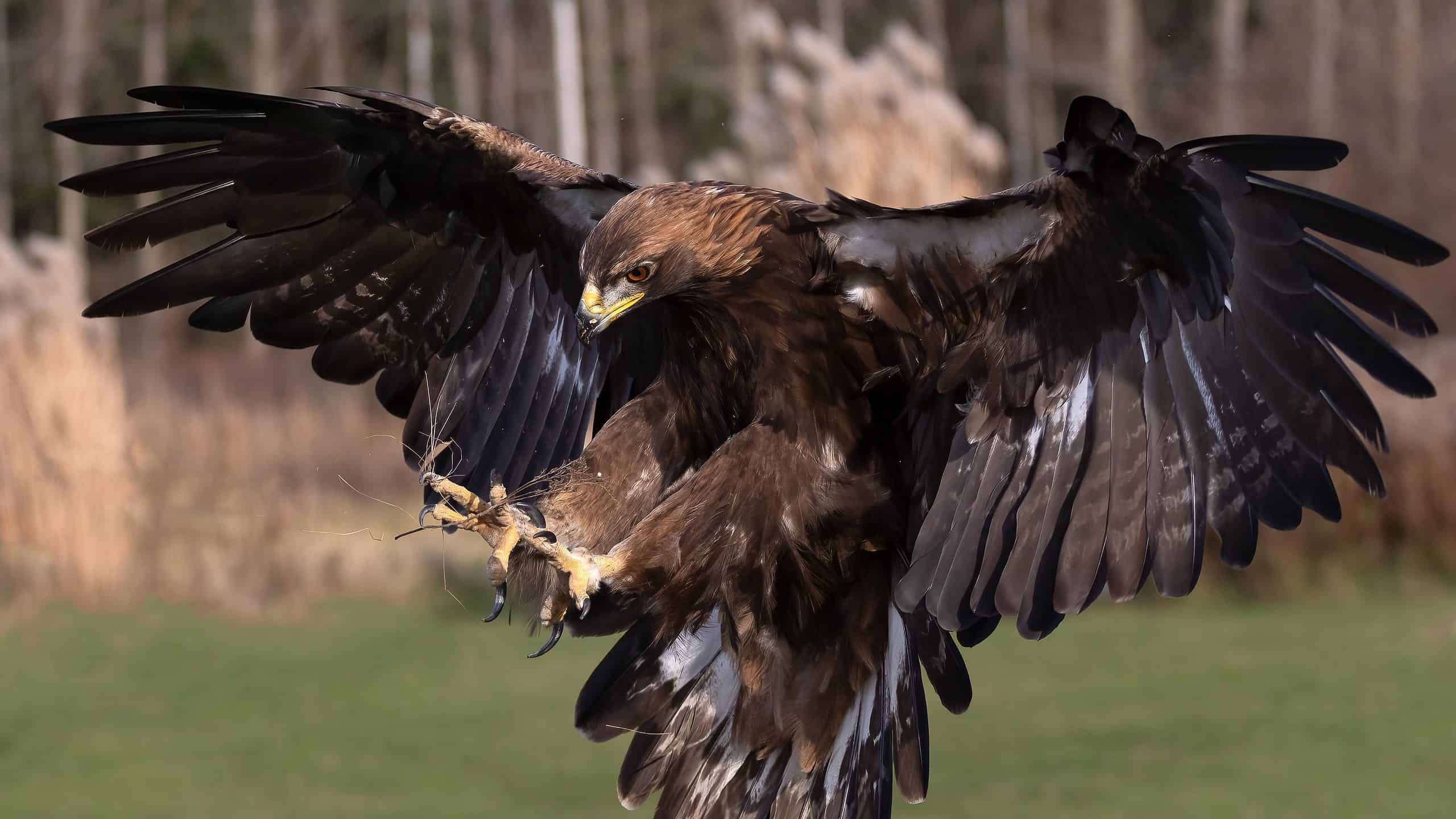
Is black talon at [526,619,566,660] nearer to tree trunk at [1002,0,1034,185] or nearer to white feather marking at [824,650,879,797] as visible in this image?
white feather marking at [824,650,879,797]

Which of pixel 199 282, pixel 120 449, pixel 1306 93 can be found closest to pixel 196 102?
pixel 199 282

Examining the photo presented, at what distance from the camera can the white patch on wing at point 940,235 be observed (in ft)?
10.3

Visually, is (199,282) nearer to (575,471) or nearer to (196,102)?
(196,102)

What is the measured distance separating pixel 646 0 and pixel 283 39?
6174mm

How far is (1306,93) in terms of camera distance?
23.9 m

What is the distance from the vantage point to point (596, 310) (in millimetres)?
3168

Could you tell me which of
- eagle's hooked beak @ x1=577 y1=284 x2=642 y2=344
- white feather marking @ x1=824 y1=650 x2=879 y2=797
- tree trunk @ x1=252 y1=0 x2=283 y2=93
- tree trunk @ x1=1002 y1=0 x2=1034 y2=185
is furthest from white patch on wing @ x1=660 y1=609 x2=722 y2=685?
tree trunk @ x1=1002 y1=0 x2=1034 y2=185

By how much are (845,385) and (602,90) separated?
25307 millimetres

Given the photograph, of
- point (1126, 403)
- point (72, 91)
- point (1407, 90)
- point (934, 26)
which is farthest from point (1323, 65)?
point (1126, 403)

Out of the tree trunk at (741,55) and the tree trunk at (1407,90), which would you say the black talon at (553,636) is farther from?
the tree trunk at (741,55)

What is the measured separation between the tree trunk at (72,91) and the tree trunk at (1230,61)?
650 inches

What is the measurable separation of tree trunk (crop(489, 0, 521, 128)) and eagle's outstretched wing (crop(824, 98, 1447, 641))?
80.9 ft

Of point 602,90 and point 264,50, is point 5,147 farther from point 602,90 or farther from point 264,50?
point 602,90

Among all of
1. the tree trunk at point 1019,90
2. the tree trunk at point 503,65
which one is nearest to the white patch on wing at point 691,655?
the tree trunk at point 1019,90
